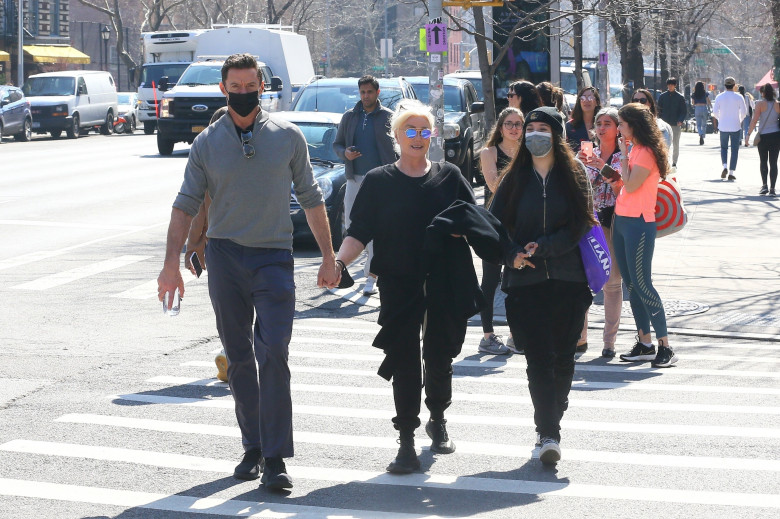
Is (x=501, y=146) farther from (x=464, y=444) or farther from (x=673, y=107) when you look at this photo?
(x=673, y=107)

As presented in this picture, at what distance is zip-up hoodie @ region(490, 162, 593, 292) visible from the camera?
19.9ft

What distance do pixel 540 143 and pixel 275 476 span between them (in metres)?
2.13

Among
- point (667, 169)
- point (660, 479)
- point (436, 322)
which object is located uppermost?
point (667, 169)

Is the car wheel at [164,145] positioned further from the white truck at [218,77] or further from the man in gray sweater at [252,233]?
the man in gray sweater at [252,233]

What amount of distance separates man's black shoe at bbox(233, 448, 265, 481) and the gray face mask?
6.73 ft

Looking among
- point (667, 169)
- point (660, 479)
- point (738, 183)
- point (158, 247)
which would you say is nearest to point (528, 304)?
→ point (660, 479)

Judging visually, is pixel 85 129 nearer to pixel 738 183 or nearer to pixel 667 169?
pixel 738 183

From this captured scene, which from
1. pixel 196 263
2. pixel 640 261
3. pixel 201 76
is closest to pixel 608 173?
pixel 640 261

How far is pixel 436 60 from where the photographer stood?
14500 millimetres

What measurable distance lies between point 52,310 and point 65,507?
5.71 m

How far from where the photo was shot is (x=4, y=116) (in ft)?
124

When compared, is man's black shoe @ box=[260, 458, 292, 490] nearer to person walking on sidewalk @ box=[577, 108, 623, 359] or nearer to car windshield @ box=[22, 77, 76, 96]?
person walking on sidewalk @ box=[577, 108, 623, 359]

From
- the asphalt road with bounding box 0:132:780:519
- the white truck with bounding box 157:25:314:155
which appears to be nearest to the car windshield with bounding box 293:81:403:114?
the asphalt road with bounding box 0:132:780:519

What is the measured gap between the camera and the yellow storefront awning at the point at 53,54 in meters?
61.6
